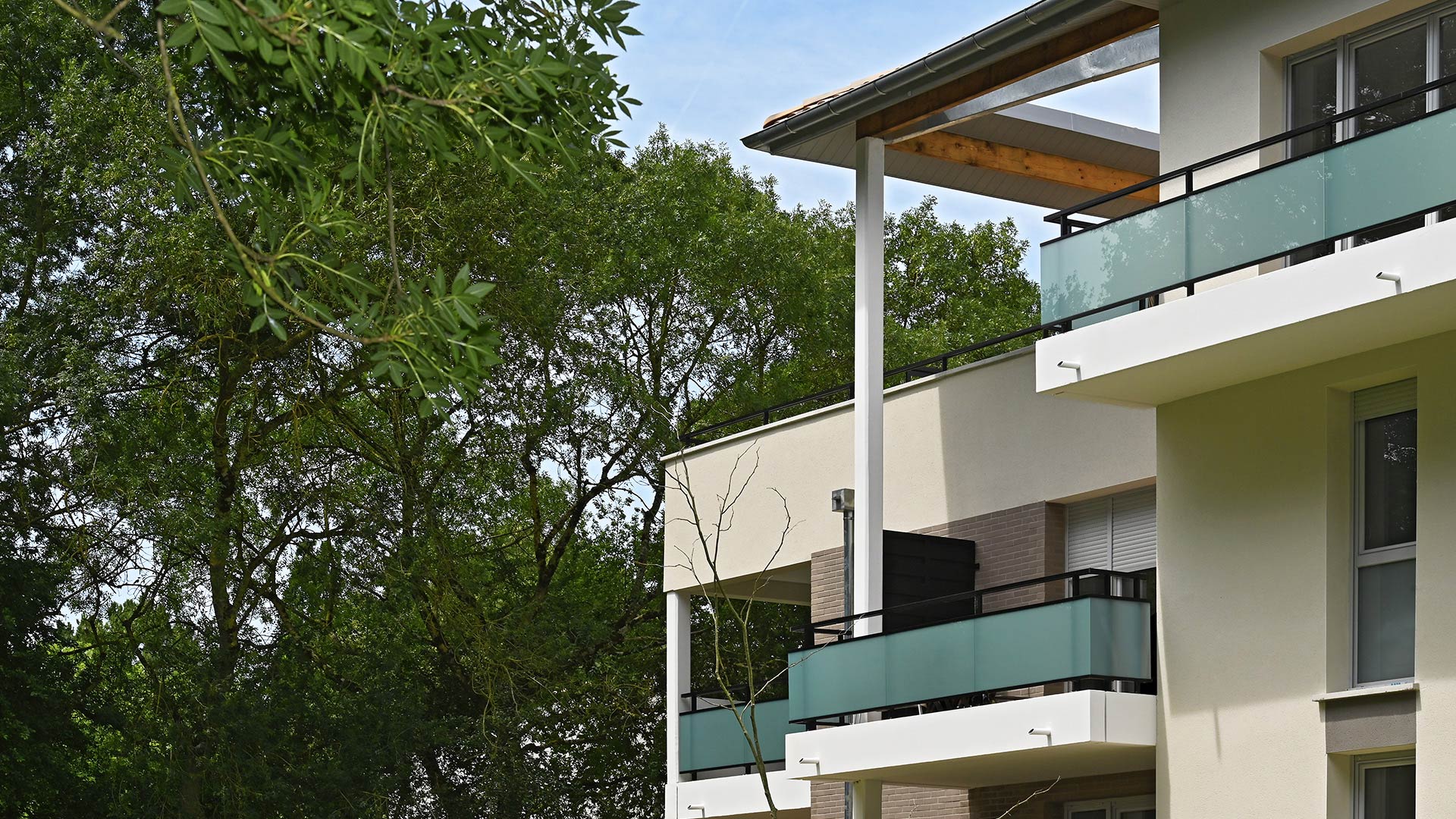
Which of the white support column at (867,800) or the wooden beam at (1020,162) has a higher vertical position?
the wooden beam at (1020,162)

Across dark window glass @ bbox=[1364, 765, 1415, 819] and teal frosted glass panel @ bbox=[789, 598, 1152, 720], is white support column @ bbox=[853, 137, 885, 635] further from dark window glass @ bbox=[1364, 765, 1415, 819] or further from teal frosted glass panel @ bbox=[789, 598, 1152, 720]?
dark window glass @ bbox=[1364, 765, 1415, 819]

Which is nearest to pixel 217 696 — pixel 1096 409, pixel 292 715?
pixel 292 715

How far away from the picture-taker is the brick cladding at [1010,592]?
1586cm

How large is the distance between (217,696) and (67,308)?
5684 mm

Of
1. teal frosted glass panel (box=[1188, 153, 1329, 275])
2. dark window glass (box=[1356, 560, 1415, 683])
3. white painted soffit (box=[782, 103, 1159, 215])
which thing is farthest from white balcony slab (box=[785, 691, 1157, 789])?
white painted soffit (box=[782, 103, 1159, 215])

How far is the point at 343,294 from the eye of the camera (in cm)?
645

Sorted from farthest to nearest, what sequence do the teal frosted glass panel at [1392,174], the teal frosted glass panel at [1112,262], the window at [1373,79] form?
1. the teal frosted glass panel at [1112,262]
2. the window at [1373,79]
3. the teal frosted glass panel at [1392,174]

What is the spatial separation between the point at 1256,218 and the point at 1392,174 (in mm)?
1143

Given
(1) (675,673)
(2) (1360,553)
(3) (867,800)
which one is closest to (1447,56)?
(2) (1360,553)

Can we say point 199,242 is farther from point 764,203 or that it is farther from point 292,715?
point 764,203

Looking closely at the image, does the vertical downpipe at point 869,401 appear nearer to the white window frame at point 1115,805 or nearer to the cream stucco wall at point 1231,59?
the white window frame at point 1115,805

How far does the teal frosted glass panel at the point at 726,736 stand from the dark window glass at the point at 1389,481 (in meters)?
7.44

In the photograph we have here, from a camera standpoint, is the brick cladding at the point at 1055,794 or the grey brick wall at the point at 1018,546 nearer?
the brick cladding at the point at 1055,794

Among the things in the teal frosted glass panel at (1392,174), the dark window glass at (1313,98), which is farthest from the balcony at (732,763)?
the teal frosted glass panel at (1392,174)
